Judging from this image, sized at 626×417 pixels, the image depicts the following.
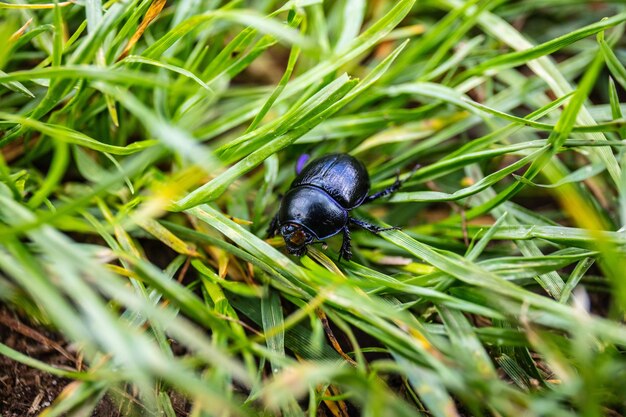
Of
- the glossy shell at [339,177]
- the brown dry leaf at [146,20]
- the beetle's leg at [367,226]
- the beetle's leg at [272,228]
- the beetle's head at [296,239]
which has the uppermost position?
the brown dry leaf at [146,20]

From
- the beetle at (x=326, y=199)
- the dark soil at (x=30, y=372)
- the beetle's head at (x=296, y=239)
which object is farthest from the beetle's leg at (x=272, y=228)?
the dark soil at (x=30, y=372)

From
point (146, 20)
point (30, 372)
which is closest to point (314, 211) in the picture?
point (146, 20)

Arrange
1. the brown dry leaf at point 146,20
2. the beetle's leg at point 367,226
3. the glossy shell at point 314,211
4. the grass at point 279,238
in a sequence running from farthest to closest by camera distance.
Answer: the glossy shell at point 314,211 → the beetle's leg at point 367,226 → the brown dry leaf at point 146,20 → the grass at point 279,238

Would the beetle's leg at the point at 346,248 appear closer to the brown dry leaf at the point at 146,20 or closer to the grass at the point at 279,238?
the grass at the point at 279,238

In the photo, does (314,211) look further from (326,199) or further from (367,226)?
(367,226)

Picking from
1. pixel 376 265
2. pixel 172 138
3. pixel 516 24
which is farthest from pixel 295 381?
pixel 516 24

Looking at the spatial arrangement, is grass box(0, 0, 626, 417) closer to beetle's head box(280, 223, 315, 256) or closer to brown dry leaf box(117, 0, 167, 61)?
brown dry leaf box(117, 0, 167, 61)

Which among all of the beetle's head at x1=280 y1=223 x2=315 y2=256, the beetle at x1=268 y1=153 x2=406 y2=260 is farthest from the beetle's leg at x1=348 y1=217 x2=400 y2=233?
the beetle's head at x1=280 y1=223 x2=315 y2=256
